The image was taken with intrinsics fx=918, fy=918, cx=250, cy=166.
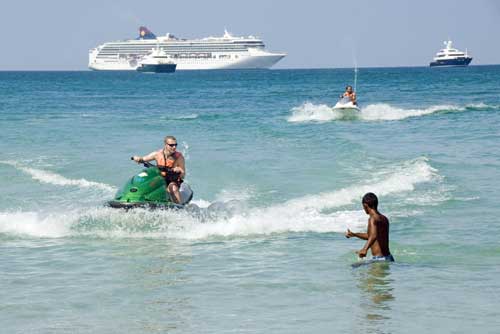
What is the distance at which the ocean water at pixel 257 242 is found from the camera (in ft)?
27.6

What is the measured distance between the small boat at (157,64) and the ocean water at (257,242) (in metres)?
119

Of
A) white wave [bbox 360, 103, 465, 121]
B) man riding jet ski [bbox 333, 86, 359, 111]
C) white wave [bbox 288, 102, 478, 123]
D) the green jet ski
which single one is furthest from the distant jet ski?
the green jet ski

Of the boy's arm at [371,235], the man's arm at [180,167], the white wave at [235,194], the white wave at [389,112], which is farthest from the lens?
the white wave at [389,112]

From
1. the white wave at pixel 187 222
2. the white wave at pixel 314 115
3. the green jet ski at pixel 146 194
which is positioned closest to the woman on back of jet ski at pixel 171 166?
the green jet ski at pixel 146 194

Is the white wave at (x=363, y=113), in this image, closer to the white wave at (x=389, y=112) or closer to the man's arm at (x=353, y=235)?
the white wave at (x=389, y=112)

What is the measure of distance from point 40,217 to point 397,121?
2421 cm

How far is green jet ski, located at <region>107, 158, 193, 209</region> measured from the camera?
12.4 m

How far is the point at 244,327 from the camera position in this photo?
26.1ft

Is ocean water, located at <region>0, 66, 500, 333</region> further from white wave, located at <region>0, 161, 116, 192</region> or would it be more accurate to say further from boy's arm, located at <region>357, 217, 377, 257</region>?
boy's arm, located at <region>357, 217, 377, 257</region>

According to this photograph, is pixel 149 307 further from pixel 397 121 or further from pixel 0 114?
pixel 0 114

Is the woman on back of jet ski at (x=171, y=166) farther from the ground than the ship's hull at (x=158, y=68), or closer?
closer

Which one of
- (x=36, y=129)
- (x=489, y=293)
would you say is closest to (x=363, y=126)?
(x=36, y=129)

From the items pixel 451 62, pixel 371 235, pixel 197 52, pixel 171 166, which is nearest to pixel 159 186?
pixel 171 166

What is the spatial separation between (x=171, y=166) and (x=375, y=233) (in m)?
4.08
